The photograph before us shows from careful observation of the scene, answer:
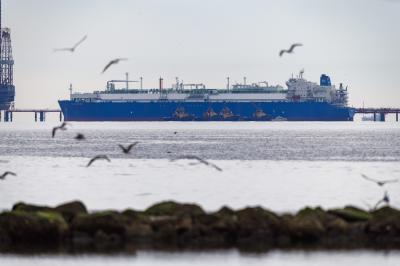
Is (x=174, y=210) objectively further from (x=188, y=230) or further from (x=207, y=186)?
(x=207, y=186)

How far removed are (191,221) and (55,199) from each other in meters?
14.3

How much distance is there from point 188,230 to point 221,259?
2663 millimetres

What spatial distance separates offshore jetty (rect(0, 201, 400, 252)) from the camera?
1217 inches

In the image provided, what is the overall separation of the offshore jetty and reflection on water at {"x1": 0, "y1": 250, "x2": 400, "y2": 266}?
86cm

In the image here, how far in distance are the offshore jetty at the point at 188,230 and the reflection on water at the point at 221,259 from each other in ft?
2.84

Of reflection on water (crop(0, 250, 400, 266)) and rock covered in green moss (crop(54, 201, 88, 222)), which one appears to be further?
rock covered in green moss (crop(54, 201, 88, 222))

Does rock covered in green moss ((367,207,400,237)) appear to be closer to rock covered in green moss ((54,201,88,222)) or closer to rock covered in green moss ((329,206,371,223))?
rock covered in green moss ((329,206,371,223))

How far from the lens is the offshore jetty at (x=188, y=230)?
101 feet

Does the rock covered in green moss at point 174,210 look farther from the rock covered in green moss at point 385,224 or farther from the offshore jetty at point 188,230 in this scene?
the rock covered in green moss at point 385,224

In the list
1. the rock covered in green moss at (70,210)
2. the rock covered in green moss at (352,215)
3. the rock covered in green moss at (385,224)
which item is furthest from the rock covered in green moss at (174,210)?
the rock covered in green moss at (385,224)

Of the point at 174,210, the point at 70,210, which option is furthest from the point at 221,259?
the point at 70,210

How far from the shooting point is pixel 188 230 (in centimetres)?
3164

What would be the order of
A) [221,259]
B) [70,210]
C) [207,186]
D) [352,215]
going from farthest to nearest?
[207,186] → [352,215] → [70,210] → [221,259]

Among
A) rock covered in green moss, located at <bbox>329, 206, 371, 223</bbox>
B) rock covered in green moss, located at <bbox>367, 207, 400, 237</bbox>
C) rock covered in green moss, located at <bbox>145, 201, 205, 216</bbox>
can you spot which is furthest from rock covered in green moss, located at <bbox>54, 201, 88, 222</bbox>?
rock covered in green moss, located at <bbox>367, 207, 400, 237</bbox>
